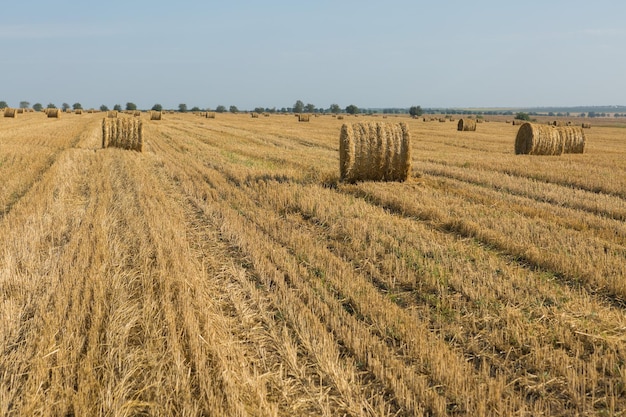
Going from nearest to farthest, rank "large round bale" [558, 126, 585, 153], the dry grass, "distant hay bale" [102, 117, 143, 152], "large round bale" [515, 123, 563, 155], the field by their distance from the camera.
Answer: the field, "distant hay bale" [102, 117, 143, 152], "large round bale" [515, 123, 563, 155], "large round bale" [558, 126, 585, 153], the dry grass

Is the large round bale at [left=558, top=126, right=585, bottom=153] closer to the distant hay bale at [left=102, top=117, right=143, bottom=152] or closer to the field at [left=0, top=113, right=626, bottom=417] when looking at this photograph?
the field at [left=0, top=113, right=626, bottom=417]

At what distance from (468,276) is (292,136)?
2289 centimetres

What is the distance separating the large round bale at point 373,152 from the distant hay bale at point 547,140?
399 inches

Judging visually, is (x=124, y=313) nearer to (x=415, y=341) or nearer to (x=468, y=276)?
(x=415, y=341)

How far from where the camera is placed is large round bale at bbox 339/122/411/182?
11625 mm

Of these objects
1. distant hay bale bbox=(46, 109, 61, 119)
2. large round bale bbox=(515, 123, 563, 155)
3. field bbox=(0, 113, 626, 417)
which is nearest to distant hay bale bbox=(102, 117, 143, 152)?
field bbox=(0, 113, 626, 417)

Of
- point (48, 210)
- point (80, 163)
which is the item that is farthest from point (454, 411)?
point (80, 163)

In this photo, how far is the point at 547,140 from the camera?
1986 cm

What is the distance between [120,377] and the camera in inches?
138

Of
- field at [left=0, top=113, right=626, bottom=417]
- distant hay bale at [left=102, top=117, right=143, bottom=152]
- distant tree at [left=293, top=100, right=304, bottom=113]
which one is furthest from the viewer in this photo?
distant tree at [left=293, top=100, right=304, bottom=113]

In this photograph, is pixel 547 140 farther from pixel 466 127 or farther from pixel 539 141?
pixel 466 127

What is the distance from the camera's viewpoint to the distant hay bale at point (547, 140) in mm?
19720

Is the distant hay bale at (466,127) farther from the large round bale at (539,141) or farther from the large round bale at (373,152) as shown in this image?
the large round bale at (373,152)

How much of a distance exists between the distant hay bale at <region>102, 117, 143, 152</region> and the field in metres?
8.26
